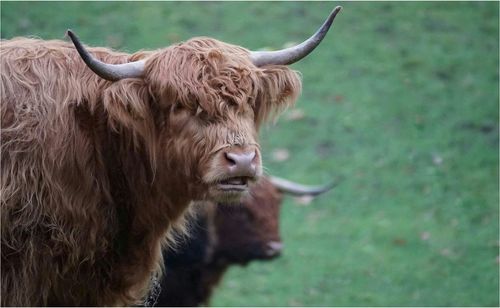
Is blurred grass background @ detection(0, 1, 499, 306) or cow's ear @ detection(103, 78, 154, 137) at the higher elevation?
cow's ear @ detection(103, 78, 154, 137)

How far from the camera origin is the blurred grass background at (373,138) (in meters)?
9.09

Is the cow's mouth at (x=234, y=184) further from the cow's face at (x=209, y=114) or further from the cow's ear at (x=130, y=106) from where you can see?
the cow's ear at (x=130, y=106)

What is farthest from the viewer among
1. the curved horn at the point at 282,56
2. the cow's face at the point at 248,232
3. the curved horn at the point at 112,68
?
the cow's face at the point at 248,232

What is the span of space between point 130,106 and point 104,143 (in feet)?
0.93

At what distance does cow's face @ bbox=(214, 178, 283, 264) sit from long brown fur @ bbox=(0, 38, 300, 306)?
3.28 metres

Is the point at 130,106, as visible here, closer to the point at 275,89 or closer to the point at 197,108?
the point at 197,108

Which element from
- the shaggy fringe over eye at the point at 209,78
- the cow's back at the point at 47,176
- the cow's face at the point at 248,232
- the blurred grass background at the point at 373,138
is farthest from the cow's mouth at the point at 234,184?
the blurred grass background at the point at 373,138

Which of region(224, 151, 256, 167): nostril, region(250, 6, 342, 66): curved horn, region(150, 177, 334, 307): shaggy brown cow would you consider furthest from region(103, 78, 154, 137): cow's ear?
region(150, 177, 334, 307): shaggy brown cow

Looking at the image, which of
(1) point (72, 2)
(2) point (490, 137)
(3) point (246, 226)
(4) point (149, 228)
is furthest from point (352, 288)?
(1) point (72, 2)

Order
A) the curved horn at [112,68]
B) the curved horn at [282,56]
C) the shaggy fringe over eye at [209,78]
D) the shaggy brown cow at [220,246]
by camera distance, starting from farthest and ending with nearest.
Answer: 1. the shaggy brown cow at [220,246]
2. the curved horn at [282,56]
3. the shaggy fringe over eye at [209,78]
4. the curved horn at [112,68]

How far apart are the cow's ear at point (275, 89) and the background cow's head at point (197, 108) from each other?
4 centimetres

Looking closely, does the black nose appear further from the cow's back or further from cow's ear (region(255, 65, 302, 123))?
the cow's back

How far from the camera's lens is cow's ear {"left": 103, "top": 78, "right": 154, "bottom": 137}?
454 cm

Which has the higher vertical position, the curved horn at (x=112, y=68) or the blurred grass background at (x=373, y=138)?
the curved horn at (x=112, y=68)
